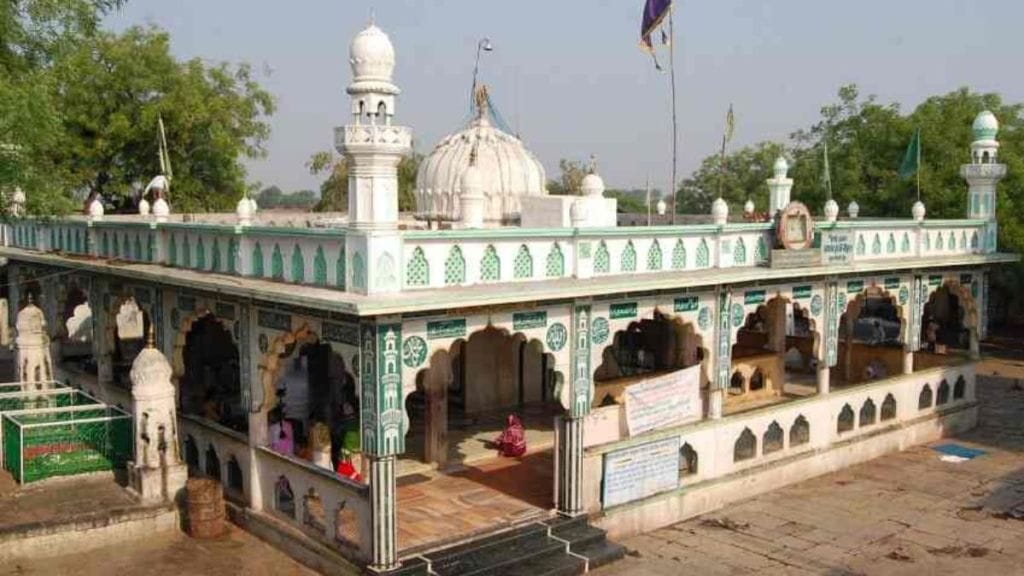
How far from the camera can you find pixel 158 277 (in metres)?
11.5

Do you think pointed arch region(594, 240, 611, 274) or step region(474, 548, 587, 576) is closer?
step region(474, 548, 587, 576)

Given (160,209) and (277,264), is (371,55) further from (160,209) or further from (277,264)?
(160,209)

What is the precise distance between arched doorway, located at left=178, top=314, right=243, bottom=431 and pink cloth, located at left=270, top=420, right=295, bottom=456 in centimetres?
206

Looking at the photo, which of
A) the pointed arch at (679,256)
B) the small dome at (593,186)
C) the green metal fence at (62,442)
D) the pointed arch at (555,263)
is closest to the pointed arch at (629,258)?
the pointed arch at (679,256)

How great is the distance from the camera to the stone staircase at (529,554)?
9.61 meters

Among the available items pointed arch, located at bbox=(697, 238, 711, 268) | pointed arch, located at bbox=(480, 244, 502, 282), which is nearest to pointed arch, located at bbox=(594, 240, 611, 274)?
pointed arch, located at bbox=(480, 244, 502, 282)

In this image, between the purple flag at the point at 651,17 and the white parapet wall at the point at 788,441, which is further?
the purple flag at the point at 651,17

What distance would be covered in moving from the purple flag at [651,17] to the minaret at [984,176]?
612 cm

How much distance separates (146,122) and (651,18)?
13.1 m

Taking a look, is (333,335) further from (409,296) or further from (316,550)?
(316,550)

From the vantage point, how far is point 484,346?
15.4 metres

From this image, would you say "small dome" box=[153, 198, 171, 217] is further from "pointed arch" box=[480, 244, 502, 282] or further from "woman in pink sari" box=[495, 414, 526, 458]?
"woman in pink sari" box=[495, 414, 526, 458]

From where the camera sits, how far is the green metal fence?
11823 mm

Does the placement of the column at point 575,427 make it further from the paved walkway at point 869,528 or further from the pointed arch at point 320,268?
the pointed arch at point 320,268
